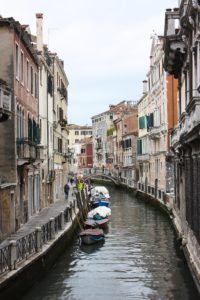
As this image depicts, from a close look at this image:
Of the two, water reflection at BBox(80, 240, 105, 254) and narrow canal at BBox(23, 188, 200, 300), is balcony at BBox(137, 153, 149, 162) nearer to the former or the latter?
narrow canal at BBox(23, 188, 200, 300)

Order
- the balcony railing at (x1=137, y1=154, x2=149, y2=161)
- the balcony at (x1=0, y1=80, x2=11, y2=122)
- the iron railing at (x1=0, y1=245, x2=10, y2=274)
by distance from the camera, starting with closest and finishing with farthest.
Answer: the iron railing at (x1=0, y1=245, x2=10, y2=274), the balcony at (x1=0, y1=80, x2=11, y2=122), the balcony railing at (x1=137, y1=154, x2=149, y2=161)

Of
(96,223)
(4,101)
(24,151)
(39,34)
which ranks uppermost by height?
(39,34)

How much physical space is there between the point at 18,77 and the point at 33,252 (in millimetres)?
7565

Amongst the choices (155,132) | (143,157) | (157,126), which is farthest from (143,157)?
(157,126)

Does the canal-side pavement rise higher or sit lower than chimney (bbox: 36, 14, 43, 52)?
lower

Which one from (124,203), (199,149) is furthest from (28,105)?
(124,203)

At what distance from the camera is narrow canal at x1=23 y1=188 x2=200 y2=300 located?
589 inches

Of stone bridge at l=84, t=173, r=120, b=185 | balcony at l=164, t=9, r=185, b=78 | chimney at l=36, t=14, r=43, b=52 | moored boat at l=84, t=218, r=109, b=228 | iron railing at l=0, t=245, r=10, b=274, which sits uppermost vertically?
chimney at l=36, t=14, r=43, b=52

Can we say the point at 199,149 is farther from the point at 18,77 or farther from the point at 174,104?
the point at 174,104

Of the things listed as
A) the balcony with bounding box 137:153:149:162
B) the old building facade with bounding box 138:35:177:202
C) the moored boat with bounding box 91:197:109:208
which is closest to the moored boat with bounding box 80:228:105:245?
the old building facade with bounding box 138:35:177:202

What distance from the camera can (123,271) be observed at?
18031 mm

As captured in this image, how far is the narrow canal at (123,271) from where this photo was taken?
15.0m

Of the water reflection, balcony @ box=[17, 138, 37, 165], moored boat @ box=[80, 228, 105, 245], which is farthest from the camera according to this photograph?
moored boat @ box=[80, 228, 105, 245]

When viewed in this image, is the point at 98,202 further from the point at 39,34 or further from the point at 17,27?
the point at 17,27
